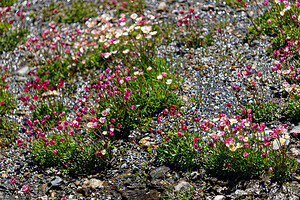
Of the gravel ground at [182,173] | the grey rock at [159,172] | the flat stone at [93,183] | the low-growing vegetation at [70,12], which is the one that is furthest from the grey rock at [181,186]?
the low-growing vegetation at [70,12]

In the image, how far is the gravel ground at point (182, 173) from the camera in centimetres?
568

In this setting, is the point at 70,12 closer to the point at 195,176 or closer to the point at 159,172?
the point at 159,172

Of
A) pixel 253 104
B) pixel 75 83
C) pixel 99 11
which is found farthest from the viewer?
pixel 99 11

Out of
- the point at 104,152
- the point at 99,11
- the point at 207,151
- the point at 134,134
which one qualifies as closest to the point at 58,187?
the point at 104,152

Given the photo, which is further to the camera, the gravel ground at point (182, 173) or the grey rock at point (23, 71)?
the grey rock at point (23, 71)

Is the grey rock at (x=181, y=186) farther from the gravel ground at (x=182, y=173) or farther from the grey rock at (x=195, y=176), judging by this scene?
the grey rock at (x=195, y=176)

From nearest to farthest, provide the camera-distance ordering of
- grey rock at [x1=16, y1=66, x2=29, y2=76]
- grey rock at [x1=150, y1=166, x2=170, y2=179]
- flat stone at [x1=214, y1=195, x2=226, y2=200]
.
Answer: flat stone at [x1=214, y1=195, x2=226, y2=200] < grey rock at [x1=150, y1=166, x2=170, y2=179] < grey rock at [x1=16, y1=66, x2=29, y2=76]

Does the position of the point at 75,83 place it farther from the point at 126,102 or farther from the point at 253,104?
the point at 253,104

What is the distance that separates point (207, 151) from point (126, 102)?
7.22 ft

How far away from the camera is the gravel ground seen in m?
5.68

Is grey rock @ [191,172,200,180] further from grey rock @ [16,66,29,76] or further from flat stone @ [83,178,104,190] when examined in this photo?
grey rock @ [16,66,29,76]

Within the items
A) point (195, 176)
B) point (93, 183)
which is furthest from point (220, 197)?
point (93, 183)

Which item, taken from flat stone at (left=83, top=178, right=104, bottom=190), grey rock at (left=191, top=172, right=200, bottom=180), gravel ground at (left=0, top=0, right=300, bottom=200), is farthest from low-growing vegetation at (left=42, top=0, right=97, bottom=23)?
grey rock at (left=191, top=172, right=200, bottom=180)

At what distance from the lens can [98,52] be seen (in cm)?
978
